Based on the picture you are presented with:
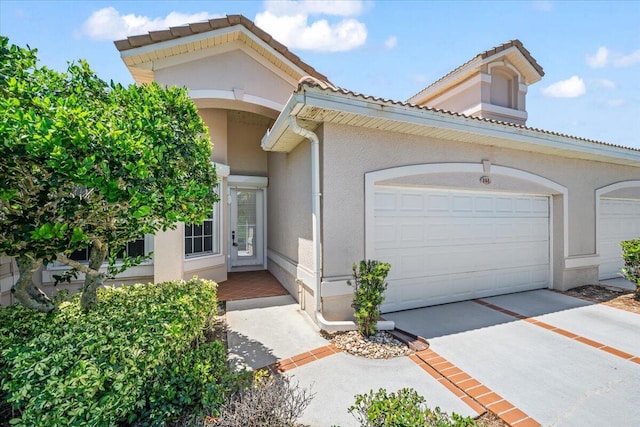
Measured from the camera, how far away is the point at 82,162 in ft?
10.1

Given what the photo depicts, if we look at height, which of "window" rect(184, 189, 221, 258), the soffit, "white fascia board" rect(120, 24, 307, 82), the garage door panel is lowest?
the garage door panel

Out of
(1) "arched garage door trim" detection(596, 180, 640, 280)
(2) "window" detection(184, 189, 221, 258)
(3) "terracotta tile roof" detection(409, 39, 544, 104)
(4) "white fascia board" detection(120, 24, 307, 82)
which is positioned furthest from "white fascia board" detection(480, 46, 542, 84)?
(2) "window" detection(184, 189, 221, 258)

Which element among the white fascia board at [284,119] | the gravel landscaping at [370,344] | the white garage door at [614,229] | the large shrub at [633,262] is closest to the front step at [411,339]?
the gravel landscaping at [370,344]

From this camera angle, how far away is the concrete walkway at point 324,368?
3744 millimetres

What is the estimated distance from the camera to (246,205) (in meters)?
11.9

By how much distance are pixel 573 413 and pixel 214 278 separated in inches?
349

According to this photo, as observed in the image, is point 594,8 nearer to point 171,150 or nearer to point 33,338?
point 171,150

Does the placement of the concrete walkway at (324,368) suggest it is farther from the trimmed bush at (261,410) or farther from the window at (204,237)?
the window at (204,237)

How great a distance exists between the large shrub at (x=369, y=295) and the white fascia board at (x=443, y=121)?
3167 millimetres

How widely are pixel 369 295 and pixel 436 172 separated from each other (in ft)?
12.1

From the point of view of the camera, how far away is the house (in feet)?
20.0

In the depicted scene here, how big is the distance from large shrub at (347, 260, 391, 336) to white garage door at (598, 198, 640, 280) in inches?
407

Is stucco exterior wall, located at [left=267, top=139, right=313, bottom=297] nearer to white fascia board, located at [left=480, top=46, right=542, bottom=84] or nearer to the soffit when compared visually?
the soffit

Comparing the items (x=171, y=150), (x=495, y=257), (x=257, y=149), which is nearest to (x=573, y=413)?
(x=495, y=257)
